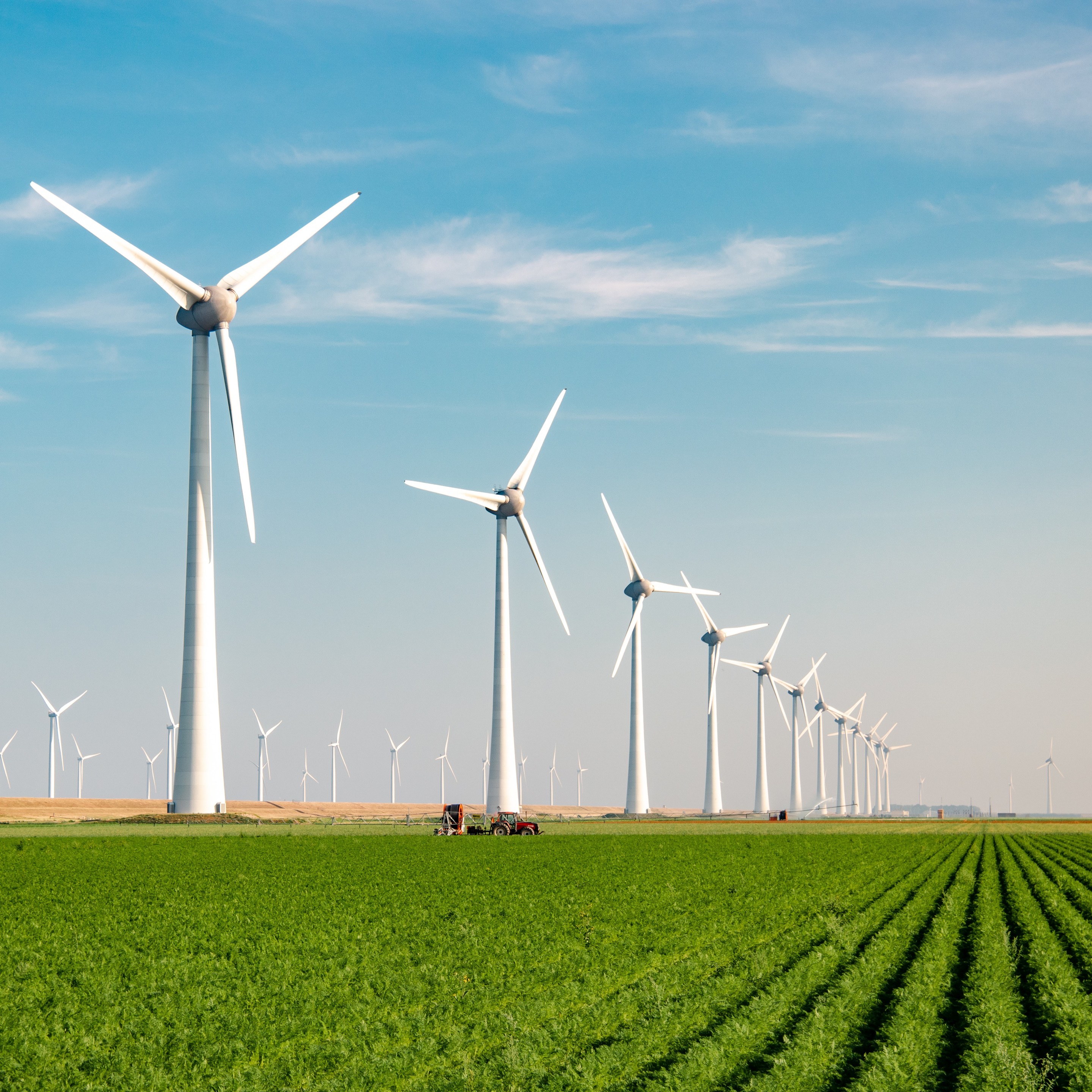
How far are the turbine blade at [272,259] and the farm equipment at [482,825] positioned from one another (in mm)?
42251

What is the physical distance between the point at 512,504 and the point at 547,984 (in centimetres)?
9920

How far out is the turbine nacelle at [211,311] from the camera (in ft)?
293

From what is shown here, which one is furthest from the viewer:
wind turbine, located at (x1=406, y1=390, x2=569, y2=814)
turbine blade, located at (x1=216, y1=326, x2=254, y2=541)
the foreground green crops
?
wind turbine, located at (x1=406, y1=390, x2=569, y2=814)

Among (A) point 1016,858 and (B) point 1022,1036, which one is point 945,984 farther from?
(A) point 1016,858

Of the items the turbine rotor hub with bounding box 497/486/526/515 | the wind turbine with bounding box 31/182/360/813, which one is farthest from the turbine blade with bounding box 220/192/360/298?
the turbine rotor hub with bounding box 497/486/526/515

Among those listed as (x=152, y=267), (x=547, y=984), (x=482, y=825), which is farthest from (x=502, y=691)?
(x=547, y=984)

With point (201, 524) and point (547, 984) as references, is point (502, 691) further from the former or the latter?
point (547, 984)

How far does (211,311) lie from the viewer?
89.4 meters

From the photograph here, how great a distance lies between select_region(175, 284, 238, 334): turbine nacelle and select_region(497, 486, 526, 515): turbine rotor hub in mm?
39106

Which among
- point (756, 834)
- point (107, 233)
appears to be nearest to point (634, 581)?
point (756, 834)

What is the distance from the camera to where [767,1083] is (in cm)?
1639

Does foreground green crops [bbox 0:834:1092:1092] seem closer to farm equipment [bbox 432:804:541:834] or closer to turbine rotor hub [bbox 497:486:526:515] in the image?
farm equipment [bbox 432:804:541:834]

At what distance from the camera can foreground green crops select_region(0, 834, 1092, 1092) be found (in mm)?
17500

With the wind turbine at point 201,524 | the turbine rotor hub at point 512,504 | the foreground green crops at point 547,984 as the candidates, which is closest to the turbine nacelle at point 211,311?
the wind turbine at point 201,524
